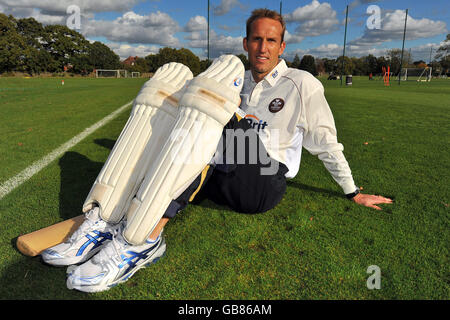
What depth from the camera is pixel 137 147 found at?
202 centimetres

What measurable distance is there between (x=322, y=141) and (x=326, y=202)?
2.40 ft

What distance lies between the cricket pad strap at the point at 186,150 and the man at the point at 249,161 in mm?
11

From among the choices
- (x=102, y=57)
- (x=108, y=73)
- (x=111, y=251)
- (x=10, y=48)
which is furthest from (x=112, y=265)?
(x=102, y=57)

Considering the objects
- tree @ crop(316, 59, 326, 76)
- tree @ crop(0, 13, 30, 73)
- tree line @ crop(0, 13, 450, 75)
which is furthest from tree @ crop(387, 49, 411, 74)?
tree @ crop(0, 13, 30, 73)

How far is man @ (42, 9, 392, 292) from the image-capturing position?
1708 millimetres

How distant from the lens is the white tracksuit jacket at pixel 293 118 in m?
2.15

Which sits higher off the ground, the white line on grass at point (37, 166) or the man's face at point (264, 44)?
the man's face at point (264, 44)

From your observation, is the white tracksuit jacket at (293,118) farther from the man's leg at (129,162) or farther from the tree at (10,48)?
the tree at (10,48)

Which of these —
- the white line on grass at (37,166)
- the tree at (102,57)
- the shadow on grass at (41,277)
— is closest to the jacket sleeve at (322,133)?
the shadow on grass at (41,277)

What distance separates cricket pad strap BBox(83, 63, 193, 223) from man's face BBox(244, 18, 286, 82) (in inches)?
24.7

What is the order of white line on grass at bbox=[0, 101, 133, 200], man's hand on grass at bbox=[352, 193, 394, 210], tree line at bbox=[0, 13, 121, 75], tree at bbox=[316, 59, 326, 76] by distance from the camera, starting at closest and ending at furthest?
Result: 1. man's hand on grass at bbox=[352, 193, 394, 210]
2. white line on grass at bbox=[0, 101, 133, 200]
3. tree line at bbox=[0, 13, 121, 75]
4. tree at bbox=[316, 59, 326, 76]

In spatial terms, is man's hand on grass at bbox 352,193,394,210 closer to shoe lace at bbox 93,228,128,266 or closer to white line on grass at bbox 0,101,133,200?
shoe lace at bbox 93,228,128,266

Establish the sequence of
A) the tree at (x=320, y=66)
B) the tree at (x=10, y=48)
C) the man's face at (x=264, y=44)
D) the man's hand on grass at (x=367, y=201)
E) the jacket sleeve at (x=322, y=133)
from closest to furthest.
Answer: the jacket sleeve at (x=322, y=133) < the man's face at (x=264, y=44) < the man's hand on grass at (x=367, y=201) < the tree at (x=10, y=48) < the tree at (x=320, y=66)
